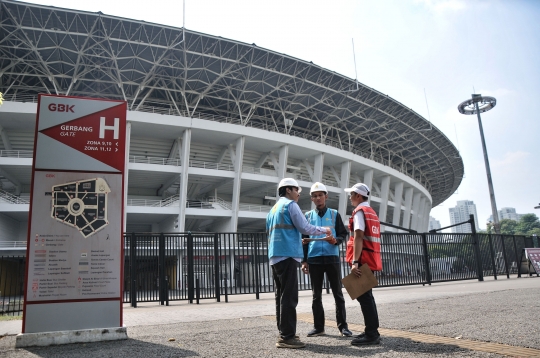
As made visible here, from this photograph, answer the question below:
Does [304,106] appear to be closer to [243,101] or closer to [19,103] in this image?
[243,101]

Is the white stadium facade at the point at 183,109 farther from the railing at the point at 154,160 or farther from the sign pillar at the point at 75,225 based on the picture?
the sign pillar at the point at 75,225

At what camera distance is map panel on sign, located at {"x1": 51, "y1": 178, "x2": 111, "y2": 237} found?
4.79 m

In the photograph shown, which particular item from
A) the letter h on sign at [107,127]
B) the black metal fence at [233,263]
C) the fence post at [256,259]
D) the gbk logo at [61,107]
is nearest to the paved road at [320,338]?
the letter h on sign at [107,127]

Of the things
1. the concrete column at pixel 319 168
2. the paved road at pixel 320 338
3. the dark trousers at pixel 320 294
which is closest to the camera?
the paved road at pixel 320 338

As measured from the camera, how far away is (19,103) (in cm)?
2742

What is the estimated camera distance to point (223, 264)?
11.7 meters

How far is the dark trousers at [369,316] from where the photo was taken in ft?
12.3

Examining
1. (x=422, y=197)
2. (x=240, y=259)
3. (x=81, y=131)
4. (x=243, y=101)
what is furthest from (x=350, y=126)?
(x=81, y=131)

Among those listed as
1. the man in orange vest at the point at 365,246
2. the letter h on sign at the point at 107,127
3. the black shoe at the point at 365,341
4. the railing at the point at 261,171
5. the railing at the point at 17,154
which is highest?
the railing at the point at 17,154

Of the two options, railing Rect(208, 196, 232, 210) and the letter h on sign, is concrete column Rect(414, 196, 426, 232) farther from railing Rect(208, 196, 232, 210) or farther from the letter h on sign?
the letter h on sign

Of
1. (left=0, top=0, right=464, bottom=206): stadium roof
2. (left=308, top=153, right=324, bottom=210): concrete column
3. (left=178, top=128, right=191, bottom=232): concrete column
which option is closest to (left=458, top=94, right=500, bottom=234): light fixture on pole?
(left=0, top=0, right=464, bottom=206): stadium roof

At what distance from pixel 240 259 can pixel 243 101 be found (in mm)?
24695

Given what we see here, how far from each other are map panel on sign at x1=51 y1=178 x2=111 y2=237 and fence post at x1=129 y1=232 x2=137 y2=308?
5753mm

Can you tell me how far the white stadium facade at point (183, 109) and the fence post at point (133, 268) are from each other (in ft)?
65.0
